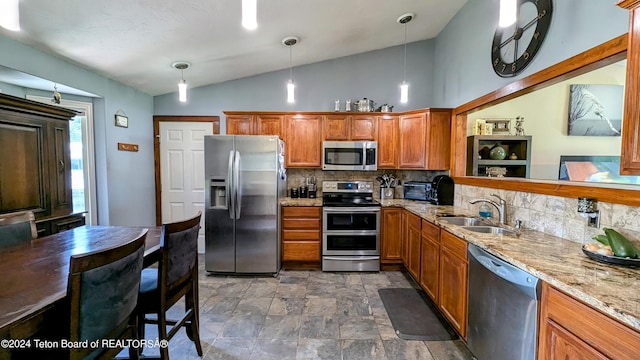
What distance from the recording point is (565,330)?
114 cm

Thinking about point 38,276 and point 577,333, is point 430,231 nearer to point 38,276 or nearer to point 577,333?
point 577,333

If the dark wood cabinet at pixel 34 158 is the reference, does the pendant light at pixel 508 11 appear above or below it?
above

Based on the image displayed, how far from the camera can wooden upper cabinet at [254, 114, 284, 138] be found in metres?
3.90

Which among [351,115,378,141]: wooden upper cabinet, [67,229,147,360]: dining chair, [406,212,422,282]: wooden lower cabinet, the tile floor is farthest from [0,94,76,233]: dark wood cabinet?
[406,212,422,282]: wooden lower cabinet

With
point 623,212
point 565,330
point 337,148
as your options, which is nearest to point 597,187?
point 623,212

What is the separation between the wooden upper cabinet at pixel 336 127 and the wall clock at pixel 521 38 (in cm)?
185

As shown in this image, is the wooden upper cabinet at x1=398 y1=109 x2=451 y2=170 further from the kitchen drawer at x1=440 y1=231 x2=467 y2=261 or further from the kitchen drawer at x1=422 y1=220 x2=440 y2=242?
the kitchen drawer at x1=440 y1=231 x2=467 y2=261

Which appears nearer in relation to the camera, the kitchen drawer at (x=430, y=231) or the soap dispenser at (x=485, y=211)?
the kitchen drawer at (x=430, y=231)

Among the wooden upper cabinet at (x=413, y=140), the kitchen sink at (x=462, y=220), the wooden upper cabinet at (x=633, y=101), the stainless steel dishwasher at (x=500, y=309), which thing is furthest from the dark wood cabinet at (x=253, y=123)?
the wooden upper cabinet at (x=633, y=101)

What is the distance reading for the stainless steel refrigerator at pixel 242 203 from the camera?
3311 mm

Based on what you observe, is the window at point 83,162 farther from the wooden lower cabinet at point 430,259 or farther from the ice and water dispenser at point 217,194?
the wooden lower cabinet at point 430,259

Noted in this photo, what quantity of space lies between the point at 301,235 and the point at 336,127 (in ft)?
5.32

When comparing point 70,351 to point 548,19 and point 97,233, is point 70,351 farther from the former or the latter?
point 548,19

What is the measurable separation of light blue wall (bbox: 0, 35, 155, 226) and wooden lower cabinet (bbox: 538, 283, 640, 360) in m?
A: 4.16
